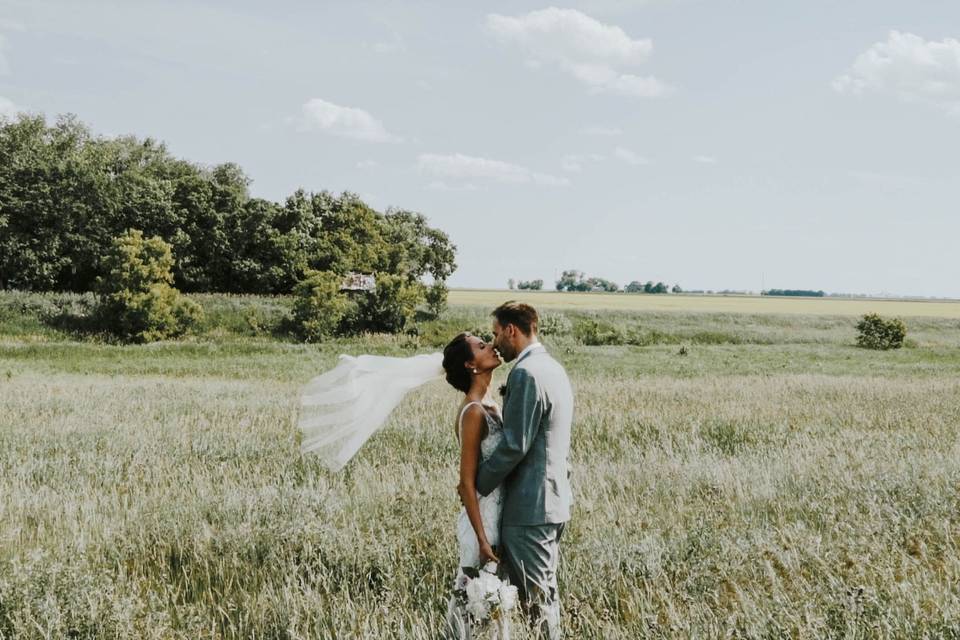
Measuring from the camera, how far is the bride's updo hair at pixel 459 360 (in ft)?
12.7

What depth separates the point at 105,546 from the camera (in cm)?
586

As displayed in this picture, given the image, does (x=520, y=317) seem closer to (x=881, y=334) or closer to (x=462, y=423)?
(x=462, y=423)

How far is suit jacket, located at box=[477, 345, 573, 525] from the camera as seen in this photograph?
11.9ft

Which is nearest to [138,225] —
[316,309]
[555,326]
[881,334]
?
[316,309]

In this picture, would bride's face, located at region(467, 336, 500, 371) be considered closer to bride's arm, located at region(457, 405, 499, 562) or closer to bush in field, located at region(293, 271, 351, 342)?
bride's arm, located at region(457, 405, 499, 562)

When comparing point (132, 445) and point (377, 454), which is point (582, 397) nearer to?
point (377, 454)

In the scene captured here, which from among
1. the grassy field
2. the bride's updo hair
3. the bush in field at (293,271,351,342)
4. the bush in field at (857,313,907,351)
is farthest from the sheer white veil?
the bush in field at (857,313,907,351)

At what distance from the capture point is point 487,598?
3.57 metres

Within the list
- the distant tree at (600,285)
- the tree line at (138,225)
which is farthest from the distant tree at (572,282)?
the tree line at (138,225)

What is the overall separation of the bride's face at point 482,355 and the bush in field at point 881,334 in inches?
1939

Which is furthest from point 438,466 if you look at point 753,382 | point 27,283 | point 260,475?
point 27,283

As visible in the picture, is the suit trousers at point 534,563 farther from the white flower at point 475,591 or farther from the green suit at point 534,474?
the white flower at point 475,591

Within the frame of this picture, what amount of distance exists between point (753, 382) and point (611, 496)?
51.4 ft

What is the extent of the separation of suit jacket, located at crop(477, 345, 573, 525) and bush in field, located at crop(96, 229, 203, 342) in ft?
141
